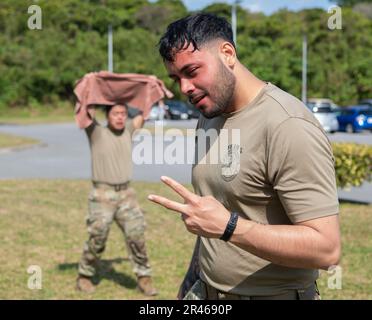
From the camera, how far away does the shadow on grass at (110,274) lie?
7.18m

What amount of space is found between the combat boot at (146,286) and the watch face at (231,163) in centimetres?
440

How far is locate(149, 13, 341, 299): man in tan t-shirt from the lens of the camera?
7.34 ft

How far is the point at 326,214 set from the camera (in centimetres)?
224

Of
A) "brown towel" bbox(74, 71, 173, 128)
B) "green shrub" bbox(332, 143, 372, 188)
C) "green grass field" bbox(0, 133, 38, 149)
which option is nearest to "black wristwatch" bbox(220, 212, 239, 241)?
"brown towel" bbox(74, 71, 173, 128)

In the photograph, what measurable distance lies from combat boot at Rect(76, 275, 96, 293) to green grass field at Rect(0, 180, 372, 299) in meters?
0.07

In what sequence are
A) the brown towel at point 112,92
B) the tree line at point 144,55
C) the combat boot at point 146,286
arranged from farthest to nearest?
the tree line at point 144,55, the brown towel at point 112,92, the combat boot at point 146,286

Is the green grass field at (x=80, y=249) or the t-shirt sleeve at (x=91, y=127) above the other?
the t-shirt sleeve at (x=91, y=127)

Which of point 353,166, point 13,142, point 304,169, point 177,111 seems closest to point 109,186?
point 304,169

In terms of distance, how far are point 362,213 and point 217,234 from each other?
29.0 ft

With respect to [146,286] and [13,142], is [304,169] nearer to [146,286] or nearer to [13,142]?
[146,286]

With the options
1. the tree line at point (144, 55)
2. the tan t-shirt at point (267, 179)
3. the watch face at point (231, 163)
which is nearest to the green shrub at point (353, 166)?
the tan t-shirt at point (267, 179)

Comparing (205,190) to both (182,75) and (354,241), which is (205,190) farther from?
(354,241)

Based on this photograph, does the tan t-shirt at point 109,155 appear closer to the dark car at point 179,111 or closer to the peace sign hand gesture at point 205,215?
the peace sign hand gesture at point 205,215

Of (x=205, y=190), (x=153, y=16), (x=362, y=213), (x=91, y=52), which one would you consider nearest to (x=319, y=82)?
(x=91, y=52)
